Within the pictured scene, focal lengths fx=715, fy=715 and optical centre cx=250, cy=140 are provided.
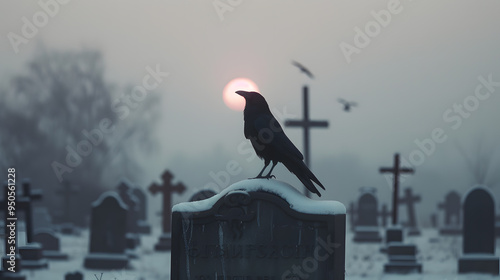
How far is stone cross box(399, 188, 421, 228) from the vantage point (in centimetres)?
2652

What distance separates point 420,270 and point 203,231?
9.84 meters

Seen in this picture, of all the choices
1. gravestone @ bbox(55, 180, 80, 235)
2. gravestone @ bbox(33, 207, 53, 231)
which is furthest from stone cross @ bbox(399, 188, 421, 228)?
gravestone @ bbox(33, 207, 53, 231)

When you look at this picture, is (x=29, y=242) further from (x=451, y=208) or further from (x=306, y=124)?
(x=451, y=208)

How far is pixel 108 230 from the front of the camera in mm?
15344

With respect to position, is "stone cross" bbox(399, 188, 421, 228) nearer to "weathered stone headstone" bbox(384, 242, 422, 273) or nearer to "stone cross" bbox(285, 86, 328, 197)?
"stone cross" bbox(285, 86, 328, 197)

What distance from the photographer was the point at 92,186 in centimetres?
3319

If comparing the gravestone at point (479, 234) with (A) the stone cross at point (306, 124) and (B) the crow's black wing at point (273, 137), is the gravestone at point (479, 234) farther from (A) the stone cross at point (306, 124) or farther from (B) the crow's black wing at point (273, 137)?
(B) the crow's black wing at point (273, 137)

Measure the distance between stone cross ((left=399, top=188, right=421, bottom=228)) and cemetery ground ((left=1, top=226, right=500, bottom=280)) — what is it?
4.84m

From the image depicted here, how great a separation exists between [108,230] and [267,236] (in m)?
10.2

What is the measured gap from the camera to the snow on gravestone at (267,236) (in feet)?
18.7

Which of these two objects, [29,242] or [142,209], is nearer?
[29,242]

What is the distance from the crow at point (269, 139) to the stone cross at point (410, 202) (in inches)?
841

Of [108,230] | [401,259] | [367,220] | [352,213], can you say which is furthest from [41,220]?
[401,259]

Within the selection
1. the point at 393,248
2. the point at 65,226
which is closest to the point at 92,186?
the point at 65,226
